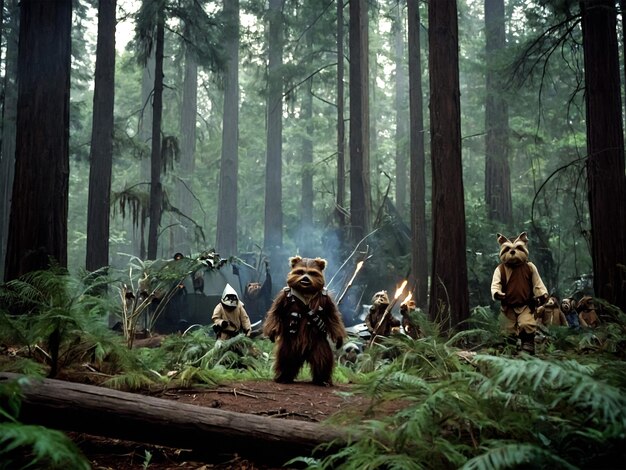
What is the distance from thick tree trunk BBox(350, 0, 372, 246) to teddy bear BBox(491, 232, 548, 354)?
1061 cm

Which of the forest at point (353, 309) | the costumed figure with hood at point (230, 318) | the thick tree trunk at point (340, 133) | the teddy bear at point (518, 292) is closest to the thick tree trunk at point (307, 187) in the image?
the forest at point (353, 309)

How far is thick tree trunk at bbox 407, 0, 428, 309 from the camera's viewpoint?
14.9 metres

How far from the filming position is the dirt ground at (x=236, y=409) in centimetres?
368

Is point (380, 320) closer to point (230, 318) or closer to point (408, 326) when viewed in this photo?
point (408, 326)

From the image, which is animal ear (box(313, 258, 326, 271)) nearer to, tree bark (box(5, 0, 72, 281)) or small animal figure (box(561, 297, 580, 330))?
tree bark (box(5, 0, 72, 281))

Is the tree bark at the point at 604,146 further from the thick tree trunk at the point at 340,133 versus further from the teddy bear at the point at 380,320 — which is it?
the thick tree trunk at the point at 340,133

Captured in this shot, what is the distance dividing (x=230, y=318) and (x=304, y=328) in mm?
2504

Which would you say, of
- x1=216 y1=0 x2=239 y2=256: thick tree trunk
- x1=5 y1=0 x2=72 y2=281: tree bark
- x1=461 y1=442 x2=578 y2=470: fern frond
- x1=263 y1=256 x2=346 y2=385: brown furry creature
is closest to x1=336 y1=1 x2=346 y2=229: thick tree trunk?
x1=216 y1=0 x2=239 y2=256: thick tree trunk

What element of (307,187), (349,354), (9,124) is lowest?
(349,354)

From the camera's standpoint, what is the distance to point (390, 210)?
20.7 meters

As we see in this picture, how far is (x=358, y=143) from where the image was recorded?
18062 mm

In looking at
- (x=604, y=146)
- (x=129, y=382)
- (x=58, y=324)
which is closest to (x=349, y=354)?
(x=129, y=382)

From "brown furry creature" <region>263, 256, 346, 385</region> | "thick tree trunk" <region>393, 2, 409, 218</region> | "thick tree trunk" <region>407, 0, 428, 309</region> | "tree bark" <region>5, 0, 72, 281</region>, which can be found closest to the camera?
"brown furry creature" <region>263, 256, 346, 385</region>

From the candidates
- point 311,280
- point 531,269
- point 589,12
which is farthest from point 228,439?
point 589,12
